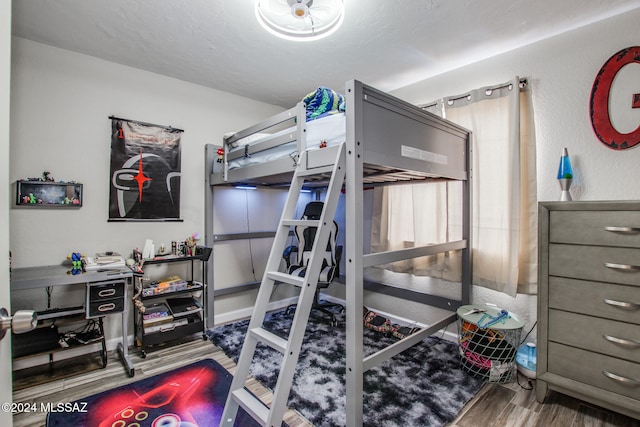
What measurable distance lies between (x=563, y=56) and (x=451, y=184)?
1.17 m

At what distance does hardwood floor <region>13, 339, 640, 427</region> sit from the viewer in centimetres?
173

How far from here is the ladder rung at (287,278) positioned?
1555 mm

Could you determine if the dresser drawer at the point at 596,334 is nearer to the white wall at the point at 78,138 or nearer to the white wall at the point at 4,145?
the white wall at the point at 4,145

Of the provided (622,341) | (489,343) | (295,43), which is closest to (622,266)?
(622,341)

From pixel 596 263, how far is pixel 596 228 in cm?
19

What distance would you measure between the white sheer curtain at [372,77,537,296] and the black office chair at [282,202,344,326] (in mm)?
773

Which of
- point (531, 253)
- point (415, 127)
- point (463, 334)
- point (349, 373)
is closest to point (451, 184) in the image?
point (531, 253)

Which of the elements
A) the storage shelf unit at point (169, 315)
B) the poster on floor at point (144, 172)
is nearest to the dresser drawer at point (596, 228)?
the storage shelf unit at point (169, 315)

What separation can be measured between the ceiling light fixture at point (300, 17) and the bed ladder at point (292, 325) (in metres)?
0.91

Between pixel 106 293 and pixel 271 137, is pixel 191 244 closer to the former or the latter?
pixel 106 293

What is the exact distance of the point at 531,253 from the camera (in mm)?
2277

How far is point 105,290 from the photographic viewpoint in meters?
2.19

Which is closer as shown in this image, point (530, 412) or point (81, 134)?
point (530, 412)

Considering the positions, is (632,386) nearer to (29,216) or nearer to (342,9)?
(342,9)
